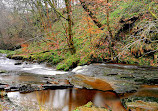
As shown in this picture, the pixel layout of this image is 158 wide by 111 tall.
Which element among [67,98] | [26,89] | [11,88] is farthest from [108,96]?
[11,88]

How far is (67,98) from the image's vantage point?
4.52 m

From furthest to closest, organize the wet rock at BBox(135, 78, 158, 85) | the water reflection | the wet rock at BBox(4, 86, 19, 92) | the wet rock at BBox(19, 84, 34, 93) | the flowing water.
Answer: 1. the wet rock at BBox(135, 78, 158, 85)
2. the wet rock at BBox(19, 84, 34, 93)
3. the wet rock at BBox(4, 86, 19, 92)
4. the water reflection
5. the flowing water

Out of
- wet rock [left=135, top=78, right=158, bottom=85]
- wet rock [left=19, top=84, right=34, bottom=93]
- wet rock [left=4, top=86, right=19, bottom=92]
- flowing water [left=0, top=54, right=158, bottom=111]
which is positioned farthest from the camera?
wet rock [left=135, top=78, right=158, bottom=85]

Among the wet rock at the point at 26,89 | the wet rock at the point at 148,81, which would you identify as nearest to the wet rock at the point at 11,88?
the wet rock at the point at 26,89

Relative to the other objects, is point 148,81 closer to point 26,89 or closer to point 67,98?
point 67,98

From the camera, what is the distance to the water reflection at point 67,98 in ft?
13.0

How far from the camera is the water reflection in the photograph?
3.95m

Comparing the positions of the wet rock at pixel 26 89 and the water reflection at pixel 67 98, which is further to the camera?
the wet rock at pixel 26 89

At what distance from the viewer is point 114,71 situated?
6.64 metres

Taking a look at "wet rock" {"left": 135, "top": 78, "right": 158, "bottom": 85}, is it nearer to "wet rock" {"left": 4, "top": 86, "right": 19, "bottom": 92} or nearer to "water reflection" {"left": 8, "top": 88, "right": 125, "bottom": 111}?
"water reflection" {"left": 8, "top": 88, "right": 125, "bottom": 111}

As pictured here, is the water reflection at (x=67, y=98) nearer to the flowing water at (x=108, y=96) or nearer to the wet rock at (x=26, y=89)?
the flowing water at (x=108, y=96)

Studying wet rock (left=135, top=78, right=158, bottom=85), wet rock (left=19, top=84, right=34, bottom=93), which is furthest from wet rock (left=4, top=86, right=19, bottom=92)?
wet rock (left=135, top=78, right=158, bottom=85)

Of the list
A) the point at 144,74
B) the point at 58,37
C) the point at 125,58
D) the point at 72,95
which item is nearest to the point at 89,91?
the point at 72,95

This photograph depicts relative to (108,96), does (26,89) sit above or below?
above
